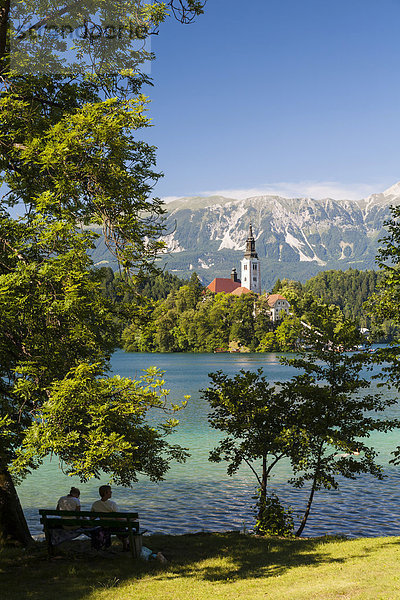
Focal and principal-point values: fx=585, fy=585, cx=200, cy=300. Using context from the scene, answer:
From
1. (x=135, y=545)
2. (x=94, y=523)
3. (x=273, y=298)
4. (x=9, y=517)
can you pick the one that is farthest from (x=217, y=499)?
(x=273, y=298)

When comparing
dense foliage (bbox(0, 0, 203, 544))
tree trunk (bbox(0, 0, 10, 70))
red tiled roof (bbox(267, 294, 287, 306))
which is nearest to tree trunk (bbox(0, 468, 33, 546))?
dense foliage (bbox(0, 0, 203, 544))

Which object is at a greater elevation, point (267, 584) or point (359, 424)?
point (359, 424)

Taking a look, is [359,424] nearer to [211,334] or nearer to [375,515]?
[375,515]

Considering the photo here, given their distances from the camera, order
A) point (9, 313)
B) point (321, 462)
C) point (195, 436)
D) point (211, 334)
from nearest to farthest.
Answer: point (9, 313)
point (321, 462)
point (195, 436)
point (211, 334)

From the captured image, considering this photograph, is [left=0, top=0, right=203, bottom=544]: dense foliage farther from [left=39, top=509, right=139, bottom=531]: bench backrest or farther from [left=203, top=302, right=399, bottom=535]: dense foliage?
[left=203, top=302, right=399, bottom=535]: dense foliage

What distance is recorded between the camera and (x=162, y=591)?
8211 millimetres

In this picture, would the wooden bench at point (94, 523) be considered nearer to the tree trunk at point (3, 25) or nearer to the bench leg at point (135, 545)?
the bench leg at point (135, 545)

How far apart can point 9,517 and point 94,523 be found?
9.34 feet

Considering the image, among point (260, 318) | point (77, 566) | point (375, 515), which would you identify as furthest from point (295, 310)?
point (77, 566)

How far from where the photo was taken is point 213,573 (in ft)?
31.3

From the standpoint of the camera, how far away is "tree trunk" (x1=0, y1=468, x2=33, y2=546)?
1127cm

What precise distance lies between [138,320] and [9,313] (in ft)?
10.4

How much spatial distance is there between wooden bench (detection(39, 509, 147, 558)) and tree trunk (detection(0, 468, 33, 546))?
1905mm

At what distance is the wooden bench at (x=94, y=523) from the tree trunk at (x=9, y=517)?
75.0 inches
